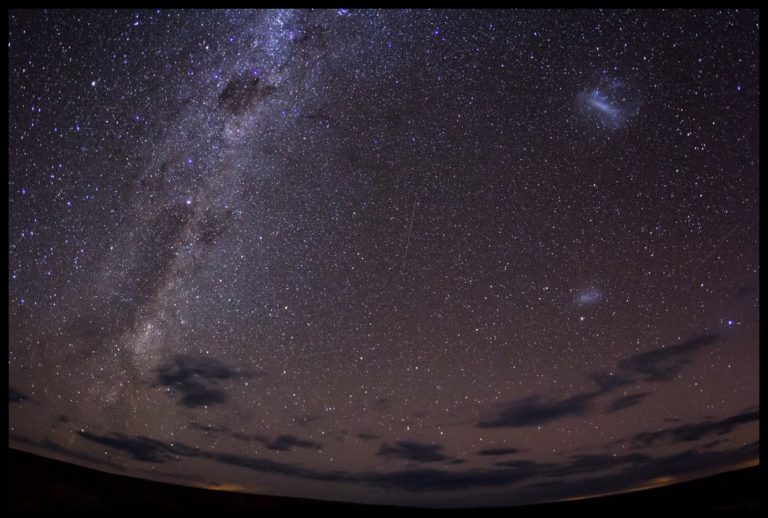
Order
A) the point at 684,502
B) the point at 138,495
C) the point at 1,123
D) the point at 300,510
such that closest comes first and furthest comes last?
the point at 1,123, the point at 138,495, the point at 300,510, the point at 684,502

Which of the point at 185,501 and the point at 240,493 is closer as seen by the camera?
the point at 185,501

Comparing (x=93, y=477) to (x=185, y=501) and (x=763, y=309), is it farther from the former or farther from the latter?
(x=763, y=309)

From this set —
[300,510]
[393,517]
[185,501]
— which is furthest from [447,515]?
[185,501]

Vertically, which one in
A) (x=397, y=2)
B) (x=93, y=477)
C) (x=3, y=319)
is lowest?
(x=93, y=477)

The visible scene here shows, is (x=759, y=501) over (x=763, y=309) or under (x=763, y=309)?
under

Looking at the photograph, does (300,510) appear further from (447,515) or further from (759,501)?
(759,501)

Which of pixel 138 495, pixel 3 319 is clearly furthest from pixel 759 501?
pixel 138 495

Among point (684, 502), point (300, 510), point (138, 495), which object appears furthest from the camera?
point (684, 502)

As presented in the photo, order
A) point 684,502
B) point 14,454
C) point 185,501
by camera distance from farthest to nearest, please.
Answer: point 684,502, point 185,501, point 14,454

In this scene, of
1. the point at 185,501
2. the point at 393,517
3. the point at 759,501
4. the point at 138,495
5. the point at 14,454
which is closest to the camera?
the point at 759,501
